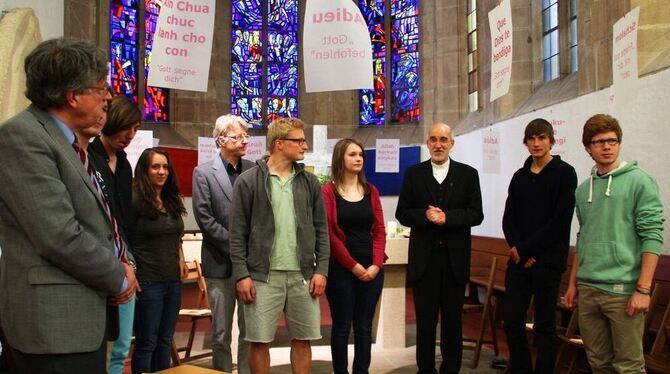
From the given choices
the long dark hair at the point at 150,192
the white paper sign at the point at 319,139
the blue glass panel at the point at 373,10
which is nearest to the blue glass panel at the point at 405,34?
the blue glass panel at the point at 373,10

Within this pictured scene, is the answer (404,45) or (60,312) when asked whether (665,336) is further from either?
(404,45)

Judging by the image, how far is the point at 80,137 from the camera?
230 cm

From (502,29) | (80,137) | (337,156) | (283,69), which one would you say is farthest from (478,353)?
(283,69)

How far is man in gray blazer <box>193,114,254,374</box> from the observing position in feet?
13.2

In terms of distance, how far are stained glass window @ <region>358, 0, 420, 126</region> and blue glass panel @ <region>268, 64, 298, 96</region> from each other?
1.46 m

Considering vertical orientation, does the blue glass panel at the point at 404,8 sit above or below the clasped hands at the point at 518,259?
above

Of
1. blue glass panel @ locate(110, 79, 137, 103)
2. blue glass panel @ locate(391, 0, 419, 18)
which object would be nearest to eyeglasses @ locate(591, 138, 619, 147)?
blue glass panel @ locate(110, 79, 137, 103)

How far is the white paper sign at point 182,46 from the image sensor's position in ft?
16.5

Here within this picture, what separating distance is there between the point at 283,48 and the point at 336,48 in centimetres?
860

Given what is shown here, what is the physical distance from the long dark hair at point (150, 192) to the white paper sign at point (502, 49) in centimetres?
262

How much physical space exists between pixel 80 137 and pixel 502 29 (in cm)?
384

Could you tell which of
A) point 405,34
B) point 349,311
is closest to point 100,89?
point 349,311

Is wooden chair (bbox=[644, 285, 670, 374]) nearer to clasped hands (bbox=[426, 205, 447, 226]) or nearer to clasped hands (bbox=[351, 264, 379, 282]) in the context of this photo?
clasped hands (bbox=[426, 205, 447, 226])

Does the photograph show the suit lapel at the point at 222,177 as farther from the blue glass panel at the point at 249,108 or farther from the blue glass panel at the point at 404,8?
the blue glass panel at the point at 249,108
